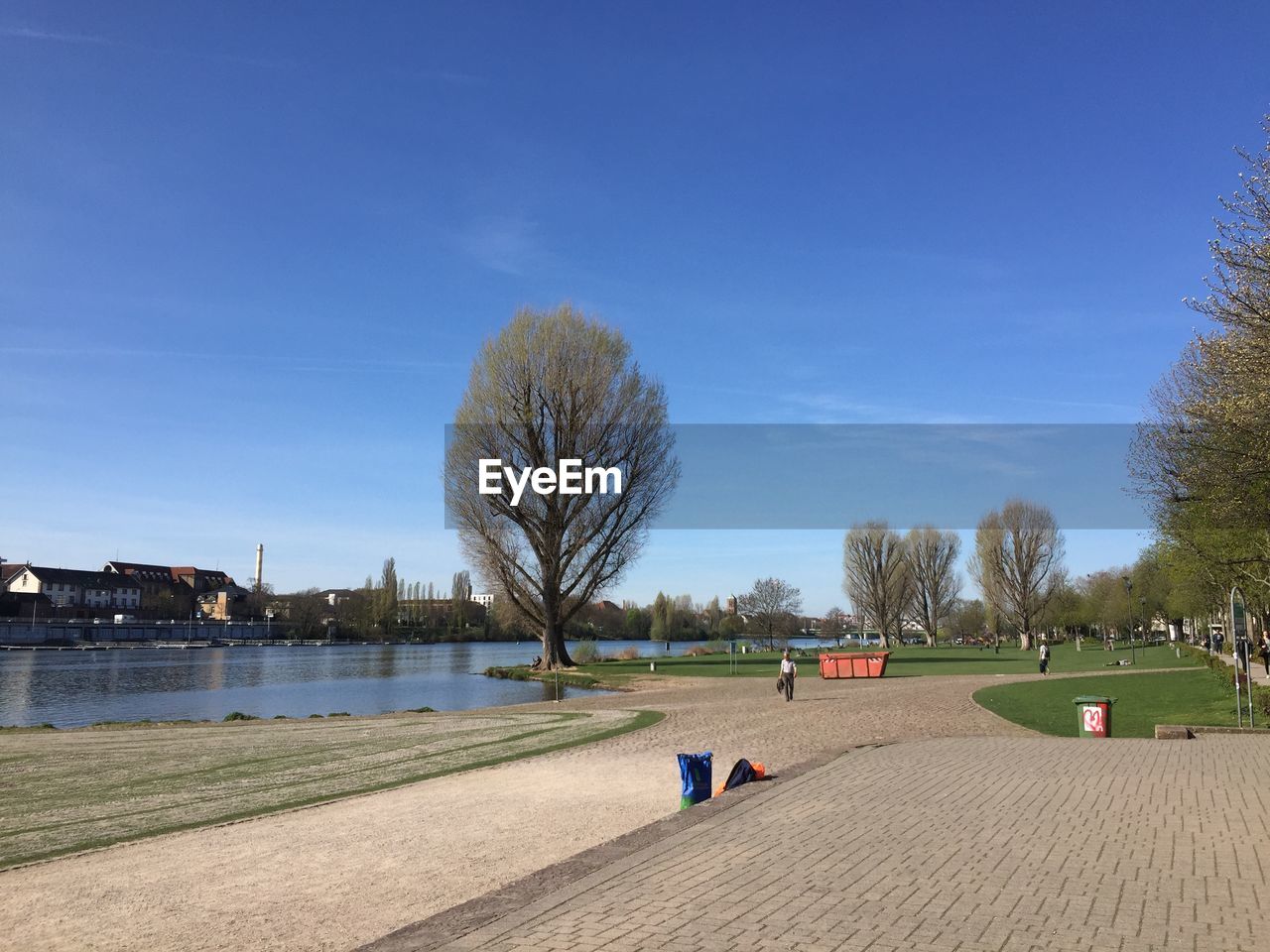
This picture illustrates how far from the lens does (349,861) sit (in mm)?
8938

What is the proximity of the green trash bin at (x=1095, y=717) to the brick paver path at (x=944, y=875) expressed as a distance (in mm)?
5059

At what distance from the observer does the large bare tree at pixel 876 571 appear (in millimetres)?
99875

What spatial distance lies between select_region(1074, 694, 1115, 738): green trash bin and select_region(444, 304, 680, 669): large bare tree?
106ft

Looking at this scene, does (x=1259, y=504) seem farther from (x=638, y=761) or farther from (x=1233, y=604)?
(x=638, y=761)

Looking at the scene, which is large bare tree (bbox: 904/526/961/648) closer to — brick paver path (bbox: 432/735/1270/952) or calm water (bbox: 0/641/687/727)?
calm water (bbox: 0/641/687/727)

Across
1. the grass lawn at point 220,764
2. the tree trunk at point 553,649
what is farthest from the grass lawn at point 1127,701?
the tree trunk at point 553,649

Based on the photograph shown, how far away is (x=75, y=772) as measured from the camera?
15.6m

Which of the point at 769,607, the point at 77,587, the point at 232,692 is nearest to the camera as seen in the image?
the point at 232,692

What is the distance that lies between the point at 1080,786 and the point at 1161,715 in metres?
12.0

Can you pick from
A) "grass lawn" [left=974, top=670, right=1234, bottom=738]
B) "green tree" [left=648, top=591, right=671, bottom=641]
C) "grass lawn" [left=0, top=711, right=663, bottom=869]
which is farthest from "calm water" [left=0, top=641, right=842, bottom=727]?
"green tree" [left=648, top=591, right=671, bottom=641]

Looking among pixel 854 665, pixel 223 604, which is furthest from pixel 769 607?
pixel 223 604

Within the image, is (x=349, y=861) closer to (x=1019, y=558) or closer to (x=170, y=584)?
(x=1019, y=558)

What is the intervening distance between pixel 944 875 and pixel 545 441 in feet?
134

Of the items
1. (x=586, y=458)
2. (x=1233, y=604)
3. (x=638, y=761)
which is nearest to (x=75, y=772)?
(x=638, y=761)
